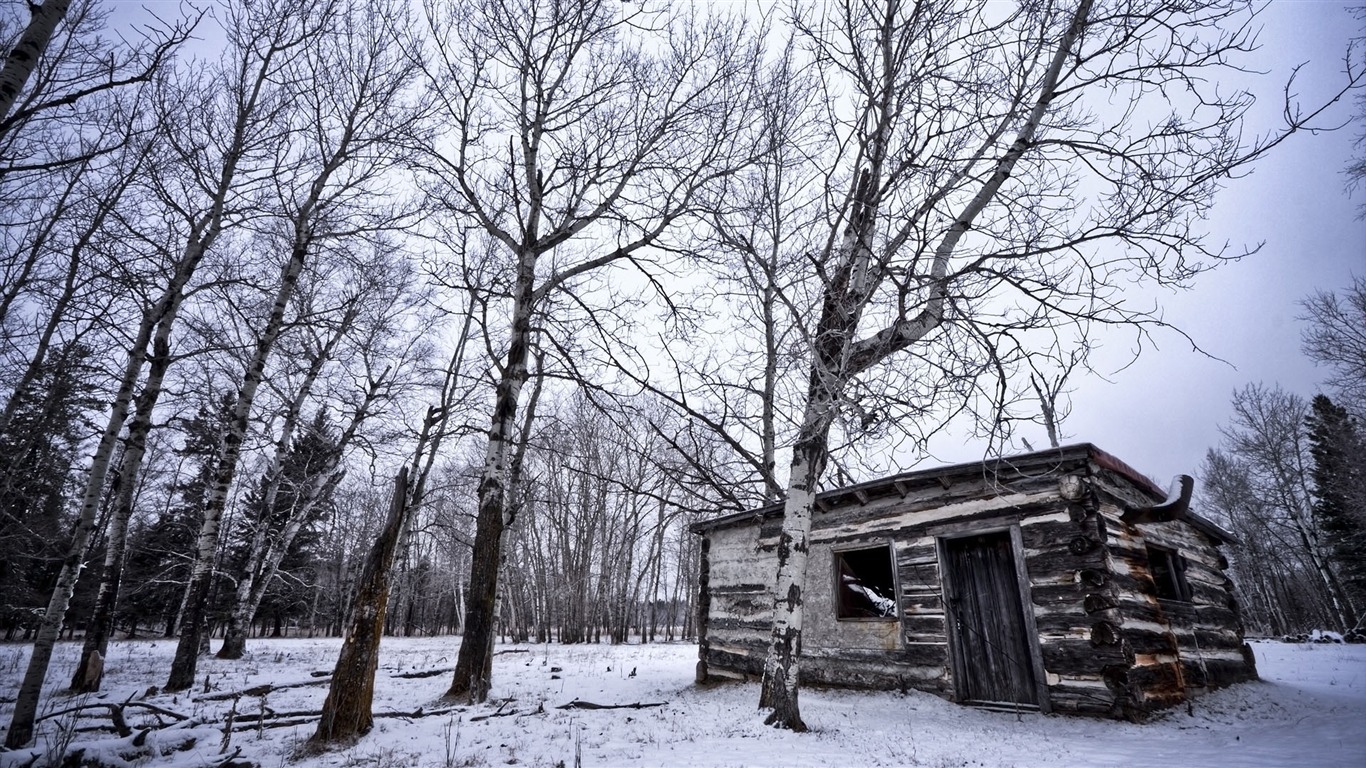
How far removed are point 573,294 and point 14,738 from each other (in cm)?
791

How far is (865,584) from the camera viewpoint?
12586mm

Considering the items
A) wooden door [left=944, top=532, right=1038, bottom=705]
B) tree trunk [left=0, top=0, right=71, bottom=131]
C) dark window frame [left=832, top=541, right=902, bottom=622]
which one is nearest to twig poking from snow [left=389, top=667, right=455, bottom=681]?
dark window frame [left=832, top=541, right=902, bottom=622]

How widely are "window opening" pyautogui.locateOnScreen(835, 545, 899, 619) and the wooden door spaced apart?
1.61 m

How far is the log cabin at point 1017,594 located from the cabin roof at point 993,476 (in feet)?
0.12

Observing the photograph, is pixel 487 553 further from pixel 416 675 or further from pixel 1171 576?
pixel 1171 576

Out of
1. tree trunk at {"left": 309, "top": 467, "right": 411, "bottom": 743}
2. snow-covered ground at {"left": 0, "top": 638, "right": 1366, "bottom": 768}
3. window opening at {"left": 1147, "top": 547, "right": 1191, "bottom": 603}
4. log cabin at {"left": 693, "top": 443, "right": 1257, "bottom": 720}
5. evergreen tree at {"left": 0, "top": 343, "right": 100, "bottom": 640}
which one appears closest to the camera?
snow-covered ground at {"left": 0, "top": 638, "right": 1366, "bottom": 768}

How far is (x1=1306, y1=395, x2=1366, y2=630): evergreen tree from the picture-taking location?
21062 mm

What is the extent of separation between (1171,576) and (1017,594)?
13.2 feet

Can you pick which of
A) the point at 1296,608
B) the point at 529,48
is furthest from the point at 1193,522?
the point at 1296,608

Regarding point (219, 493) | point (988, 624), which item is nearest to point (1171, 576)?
point (988, 624)

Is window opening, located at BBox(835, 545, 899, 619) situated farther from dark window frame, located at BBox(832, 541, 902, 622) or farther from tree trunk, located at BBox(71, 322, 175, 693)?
tree trunk, located at BBox(71, 322, 175, 693)

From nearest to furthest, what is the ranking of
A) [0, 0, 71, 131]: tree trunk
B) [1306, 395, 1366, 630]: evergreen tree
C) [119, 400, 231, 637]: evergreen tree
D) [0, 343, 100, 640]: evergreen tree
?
[0, 0, 71, 131]: tree trunk → [0, 343, 100, 640]: evergreen tree → [1306, 395, 1366, 630]: evergreen tree → [119, 400, 231, 637]: evergreen tree

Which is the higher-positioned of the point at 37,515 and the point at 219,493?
the point at 37,515

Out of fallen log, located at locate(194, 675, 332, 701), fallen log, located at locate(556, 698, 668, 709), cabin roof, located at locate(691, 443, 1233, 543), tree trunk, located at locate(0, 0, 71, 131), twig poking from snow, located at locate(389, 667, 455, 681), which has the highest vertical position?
tree trunk, located at locate(0, 0, 71, 131)
